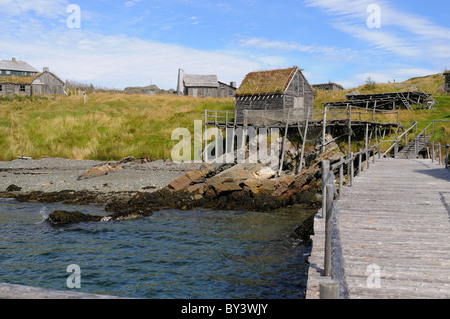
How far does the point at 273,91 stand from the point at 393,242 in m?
30.8

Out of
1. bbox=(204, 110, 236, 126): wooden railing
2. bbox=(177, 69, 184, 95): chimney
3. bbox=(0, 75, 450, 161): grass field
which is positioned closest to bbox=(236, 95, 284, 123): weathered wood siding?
bbox=(204, 110, 236, 126): wooden railing

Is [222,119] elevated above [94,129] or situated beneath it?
elevated above

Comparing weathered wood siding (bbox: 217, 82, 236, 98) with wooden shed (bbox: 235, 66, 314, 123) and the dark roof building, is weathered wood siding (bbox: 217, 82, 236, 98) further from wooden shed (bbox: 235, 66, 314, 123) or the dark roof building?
the dark roof building

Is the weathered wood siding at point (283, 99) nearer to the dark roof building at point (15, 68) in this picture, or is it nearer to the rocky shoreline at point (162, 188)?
the rocky shoreline at point (162, 188)

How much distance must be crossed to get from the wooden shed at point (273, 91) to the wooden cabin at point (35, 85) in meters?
39.5

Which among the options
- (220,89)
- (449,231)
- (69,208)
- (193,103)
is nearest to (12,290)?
(449,231)

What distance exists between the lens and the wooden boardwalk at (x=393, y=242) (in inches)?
220

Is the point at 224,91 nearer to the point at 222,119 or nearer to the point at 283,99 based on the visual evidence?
the point at 222,119

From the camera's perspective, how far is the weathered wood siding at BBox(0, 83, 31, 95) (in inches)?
2469

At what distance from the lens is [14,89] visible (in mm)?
63281

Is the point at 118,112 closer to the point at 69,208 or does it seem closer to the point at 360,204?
the point at 69,208

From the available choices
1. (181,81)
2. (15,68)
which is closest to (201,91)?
(181,81)

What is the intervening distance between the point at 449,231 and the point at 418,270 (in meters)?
2.61
